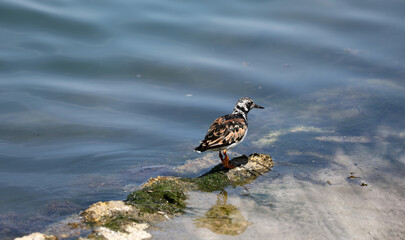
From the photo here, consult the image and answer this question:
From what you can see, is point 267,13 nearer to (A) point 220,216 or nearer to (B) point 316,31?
(B) point 316,31

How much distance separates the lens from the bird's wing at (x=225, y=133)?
7000mm

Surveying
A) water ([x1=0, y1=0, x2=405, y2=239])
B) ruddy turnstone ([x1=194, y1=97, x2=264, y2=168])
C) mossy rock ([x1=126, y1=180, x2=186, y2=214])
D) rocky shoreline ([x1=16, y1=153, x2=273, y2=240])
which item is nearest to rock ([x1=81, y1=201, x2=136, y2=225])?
rocky shoreline ([x1=16, y1=153, x2=273, y2=240])

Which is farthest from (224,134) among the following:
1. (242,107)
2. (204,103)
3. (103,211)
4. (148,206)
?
(204,103)

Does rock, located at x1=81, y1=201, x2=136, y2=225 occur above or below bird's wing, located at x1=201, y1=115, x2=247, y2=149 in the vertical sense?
below

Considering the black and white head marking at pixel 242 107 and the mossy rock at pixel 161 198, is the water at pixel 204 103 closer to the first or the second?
the mossy rock at pixel 161 198

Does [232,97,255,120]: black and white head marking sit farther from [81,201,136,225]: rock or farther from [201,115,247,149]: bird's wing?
[81,201,136,225]: rock

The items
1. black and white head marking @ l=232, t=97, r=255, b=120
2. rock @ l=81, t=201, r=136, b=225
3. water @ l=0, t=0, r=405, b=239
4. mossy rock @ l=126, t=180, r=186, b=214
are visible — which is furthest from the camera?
black and white head marking @ l=232, t=97, r=255, b=120

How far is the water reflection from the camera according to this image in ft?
17.4

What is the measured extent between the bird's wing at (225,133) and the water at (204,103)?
76cm

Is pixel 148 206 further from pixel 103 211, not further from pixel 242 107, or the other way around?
pixel 242 107

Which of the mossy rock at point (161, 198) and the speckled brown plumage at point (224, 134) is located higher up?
the speckled brown plumage at point (224, 134)

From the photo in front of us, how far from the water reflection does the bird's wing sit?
1.17m

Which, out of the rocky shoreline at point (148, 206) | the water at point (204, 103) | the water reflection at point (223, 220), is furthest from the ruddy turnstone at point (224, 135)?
the water reflection at point (223, 220)

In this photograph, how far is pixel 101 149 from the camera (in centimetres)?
866
